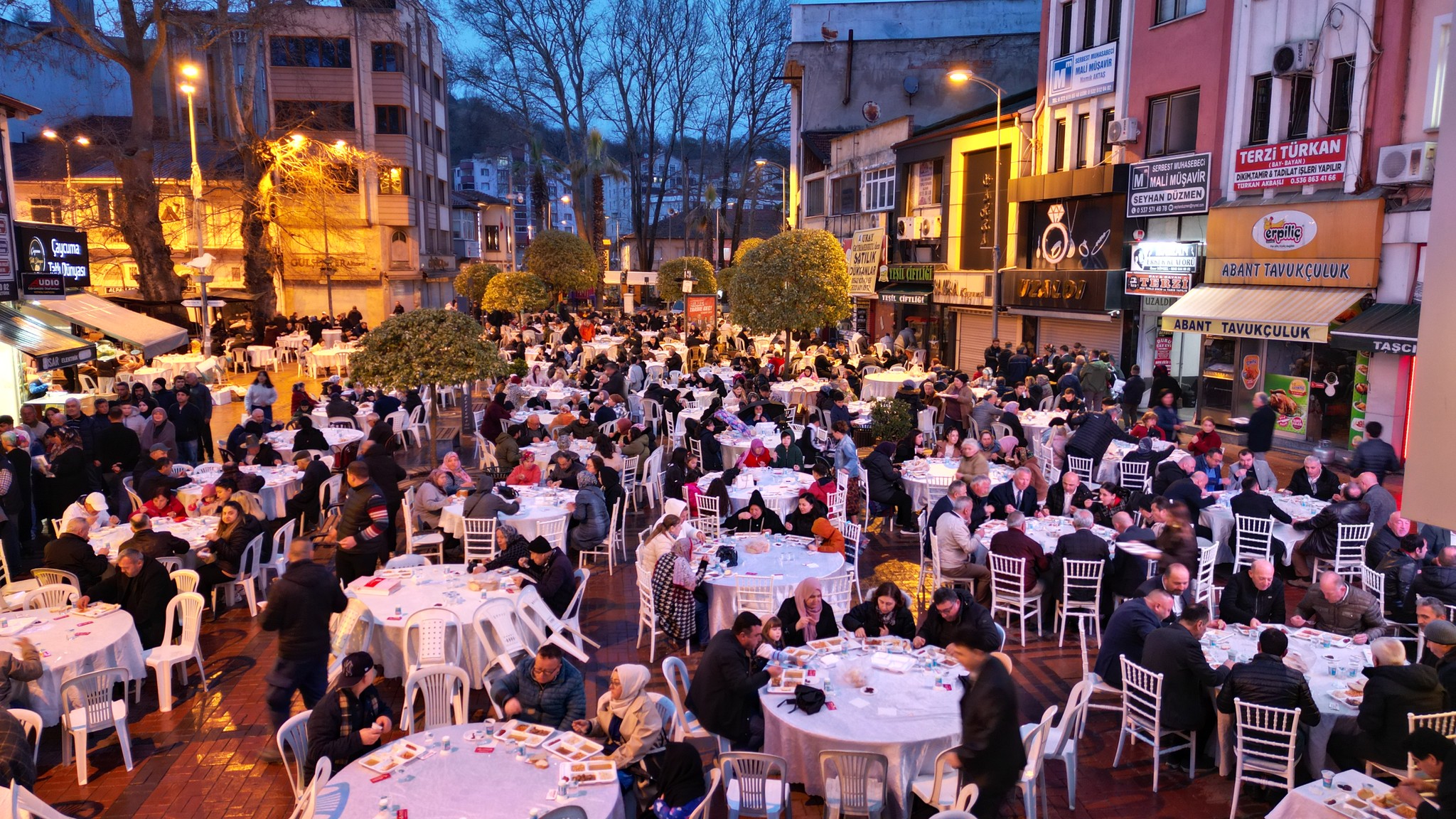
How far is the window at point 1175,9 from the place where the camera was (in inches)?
790

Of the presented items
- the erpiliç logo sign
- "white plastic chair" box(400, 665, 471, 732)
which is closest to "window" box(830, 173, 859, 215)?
the erpiliç logo sign

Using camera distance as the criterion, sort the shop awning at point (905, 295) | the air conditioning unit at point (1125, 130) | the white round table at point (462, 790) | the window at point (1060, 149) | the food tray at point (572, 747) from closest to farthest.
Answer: the white round table at point (462, 790), the food tray at point (572, 747), the air conditioning unit at point (1125, 130), the window at point (1060, 149), the shop awning at point (905, 295)

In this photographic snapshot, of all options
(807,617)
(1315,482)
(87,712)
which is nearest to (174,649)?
(87,712)

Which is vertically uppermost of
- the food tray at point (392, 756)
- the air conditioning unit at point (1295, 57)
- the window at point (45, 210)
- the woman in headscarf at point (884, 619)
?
the air conditioning unit at point (1295, 57)

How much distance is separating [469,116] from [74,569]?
82.5 meters

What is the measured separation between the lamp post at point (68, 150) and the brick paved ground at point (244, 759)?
84.4 ft

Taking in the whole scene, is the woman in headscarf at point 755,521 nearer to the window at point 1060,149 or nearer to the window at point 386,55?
the window at point 1060,149

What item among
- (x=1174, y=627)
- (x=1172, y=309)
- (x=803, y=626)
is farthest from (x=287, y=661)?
(x=1172, y=309)

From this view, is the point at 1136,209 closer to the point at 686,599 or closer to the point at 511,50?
the point at 686,599

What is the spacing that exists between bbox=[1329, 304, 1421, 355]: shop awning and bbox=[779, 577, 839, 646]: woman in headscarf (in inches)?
484

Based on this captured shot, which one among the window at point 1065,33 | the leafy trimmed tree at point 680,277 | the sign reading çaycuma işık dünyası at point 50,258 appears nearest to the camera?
the sign reading çaycuma işık dünyası at point 50,258

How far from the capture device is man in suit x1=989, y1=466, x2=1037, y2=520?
1045 cm

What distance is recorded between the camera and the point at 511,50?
1705 inches

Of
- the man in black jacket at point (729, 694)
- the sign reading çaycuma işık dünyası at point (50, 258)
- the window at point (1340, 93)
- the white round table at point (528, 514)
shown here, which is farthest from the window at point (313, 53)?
the man in black jacket at point (729, 694)
